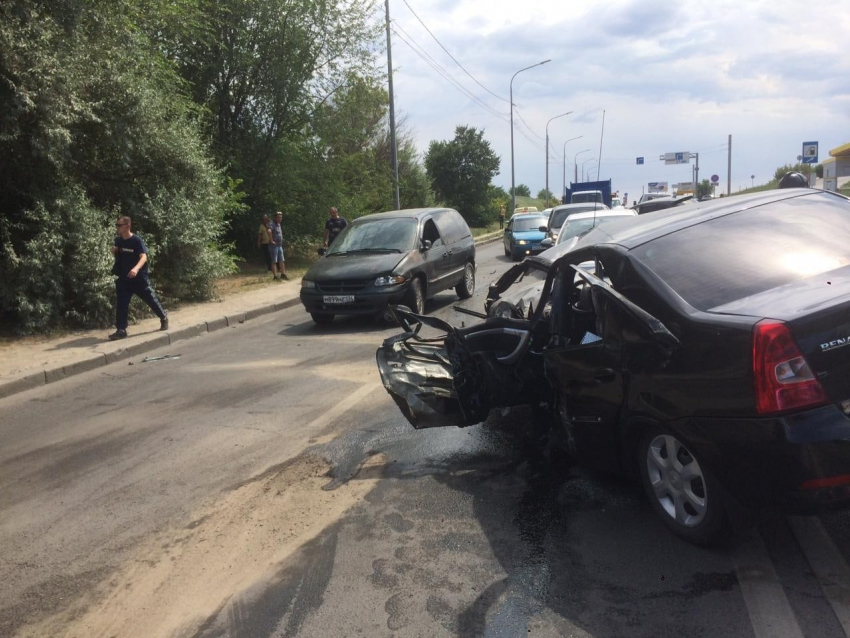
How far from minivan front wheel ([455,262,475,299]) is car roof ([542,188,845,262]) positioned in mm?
9005

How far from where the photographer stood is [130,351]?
10.6 m

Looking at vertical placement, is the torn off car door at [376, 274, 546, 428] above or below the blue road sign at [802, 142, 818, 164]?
below

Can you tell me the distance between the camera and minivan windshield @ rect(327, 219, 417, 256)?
12.1m

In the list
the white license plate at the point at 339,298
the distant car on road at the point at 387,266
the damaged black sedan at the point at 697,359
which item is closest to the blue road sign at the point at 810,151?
the distant car on road at the point at 387,266

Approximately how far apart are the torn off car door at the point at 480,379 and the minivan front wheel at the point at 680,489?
3.87ft

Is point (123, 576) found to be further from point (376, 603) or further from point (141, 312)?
point (141, 312)

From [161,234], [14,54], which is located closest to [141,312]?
[161,234]

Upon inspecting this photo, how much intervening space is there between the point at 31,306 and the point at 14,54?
3642mm

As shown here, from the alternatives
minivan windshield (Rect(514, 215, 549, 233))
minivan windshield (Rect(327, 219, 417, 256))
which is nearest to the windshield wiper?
minivan windshield (Rect(327, 219, 417, 256))

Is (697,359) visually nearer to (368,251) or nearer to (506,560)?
(506,560)

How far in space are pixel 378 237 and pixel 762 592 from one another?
9.86 meters

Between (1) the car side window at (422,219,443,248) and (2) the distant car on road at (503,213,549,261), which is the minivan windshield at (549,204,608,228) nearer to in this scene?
(2) the distant car on road at (503,213,549,261)

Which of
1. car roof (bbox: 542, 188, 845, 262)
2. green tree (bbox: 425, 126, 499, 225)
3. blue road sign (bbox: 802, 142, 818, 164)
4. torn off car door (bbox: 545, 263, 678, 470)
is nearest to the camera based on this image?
torn off car door (bbox: 545, 263, 678, 470)

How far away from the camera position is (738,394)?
309cm
